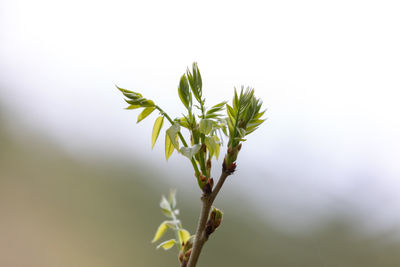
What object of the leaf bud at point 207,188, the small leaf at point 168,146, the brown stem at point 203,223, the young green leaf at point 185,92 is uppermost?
the young green leaf at point 185,92

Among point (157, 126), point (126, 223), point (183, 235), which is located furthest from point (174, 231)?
point (126, 223)

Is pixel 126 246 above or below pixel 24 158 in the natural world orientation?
below

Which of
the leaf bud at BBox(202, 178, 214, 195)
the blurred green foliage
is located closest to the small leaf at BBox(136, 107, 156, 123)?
the leaf bud at BBox(202, 178, 214, 195)

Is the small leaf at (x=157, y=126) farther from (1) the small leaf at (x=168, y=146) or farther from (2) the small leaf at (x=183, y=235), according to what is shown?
(2) the small leaf at (x=183, y=235)

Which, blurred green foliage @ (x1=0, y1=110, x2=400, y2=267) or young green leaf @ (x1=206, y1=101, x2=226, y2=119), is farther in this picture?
blurred green foliage @ (x1=0, y1=110, x2=400, y2=267)

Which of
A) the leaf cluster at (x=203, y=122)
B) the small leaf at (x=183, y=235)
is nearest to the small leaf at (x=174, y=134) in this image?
the leaf cluster at (x=203, y=122)

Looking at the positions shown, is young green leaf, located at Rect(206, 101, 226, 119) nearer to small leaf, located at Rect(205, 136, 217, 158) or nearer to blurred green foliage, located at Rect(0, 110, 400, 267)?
small leaf, located at Rect(205, 136, 217, 158)

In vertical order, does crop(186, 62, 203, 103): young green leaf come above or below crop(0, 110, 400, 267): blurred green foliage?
above

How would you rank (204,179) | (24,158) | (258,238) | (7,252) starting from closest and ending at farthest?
(204,179) → (7,252) → (258,238) → (24,158)

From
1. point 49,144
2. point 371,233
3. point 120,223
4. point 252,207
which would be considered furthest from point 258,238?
point 49,144

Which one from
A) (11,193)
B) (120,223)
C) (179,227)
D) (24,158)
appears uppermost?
(179,227)

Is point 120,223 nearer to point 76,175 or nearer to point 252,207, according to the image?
point 76,175
